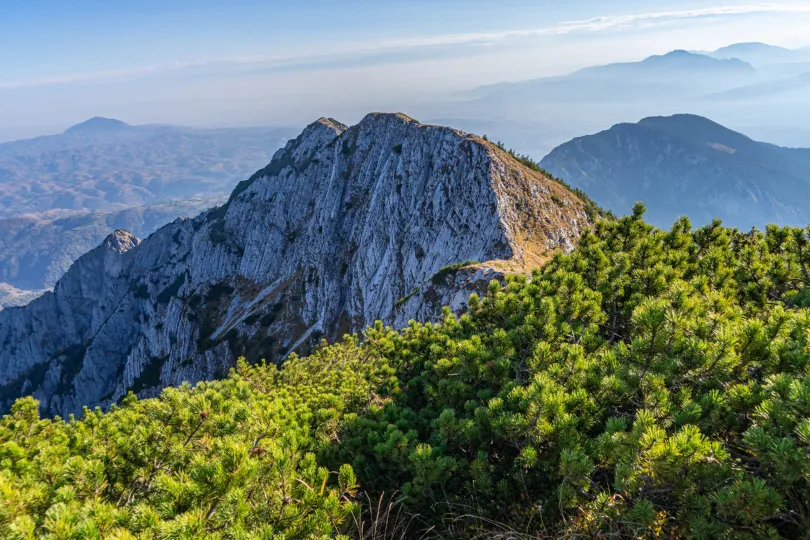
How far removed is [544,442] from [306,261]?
313 ft

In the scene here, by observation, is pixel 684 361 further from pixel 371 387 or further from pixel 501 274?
pixel 501 274

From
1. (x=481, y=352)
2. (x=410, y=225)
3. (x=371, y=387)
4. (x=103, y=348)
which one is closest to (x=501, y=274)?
(x=371, y=387)

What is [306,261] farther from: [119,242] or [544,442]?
[119,242]

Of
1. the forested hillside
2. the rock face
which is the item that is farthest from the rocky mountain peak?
the forested hillside

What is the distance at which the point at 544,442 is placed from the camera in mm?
5984

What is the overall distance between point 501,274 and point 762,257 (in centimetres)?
2814

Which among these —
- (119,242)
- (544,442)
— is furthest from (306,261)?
(119,242)

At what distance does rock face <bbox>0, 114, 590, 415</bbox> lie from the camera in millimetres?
61562

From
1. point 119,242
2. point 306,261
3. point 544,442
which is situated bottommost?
point 306,261

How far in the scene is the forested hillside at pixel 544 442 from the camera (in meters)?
4.22

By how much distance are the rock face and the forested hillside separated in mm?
29741

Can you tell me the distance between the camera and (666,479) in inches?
180

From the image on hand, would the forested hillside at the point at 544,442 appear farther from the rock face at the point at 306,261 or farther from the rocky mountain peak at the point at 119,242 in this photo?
the rocky mountain peak at the point at 119,242

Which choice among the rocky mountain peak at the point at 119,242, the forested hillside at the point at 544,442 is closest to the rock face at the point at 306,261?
the rocky mountain peak at the point at 119,242
